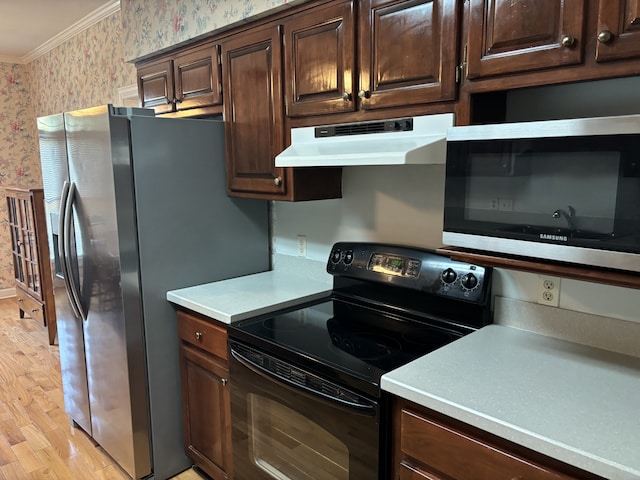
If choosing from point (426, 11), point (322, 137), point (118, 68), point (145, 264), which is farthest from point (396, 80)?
point (118, 68)

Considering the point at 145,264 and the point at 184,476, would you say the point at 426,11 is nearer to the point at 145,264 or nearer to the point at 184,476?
the point at 145,264

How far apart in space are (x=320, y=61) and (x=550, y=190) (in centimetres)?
100

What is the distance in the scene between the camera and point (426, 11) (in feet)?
4.77

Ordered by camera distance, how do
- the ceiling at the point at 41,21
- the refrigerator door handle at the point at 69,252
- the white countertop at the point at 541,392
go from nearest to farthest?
Answer: the white countertop at the point at 541,392 < the refrigerator door handle at the point at 69,252 < the ceiling at the point at 41,21

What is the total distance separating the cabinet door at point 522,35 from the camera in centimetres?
116

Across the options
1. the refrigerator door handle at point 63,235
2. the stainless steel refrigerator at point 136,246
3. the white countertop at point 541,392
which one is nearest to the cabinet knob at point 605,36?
the white countertop at point 541,392

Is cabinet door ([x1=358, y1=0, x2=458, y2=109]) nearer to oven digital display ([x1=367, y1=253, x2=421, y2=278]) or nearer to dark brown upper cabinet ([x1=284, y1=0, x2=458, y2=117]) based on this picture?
dark brown upper cabinet ([x1=284, y1=0, x2=458, y2=117])

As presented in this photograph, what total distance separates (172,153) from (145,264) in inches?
20.2

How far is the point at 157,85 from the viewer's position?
2.69 meters

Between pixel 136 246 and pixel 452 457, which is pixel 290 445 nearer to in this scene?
pixel 452 457

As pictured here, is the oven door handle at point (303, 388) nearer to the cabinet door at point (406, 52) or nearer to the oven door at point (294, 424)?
the oven door at point (294, 424)

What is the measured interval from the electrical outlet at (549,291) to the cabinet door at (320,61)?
34.6 inches

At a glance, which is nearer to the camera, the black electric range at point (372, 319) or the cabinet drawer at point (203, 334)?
the black electric range at point (372, 319)

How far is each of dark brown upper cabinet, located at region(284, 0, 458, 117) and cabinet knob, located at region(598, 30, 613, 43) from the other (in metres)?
0.40
